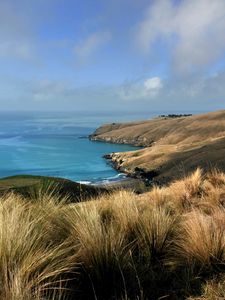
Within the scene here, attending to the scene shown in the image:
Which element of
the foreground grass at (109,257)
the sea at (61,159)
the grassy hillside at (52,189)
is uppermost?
the foreground grass at (109,257)

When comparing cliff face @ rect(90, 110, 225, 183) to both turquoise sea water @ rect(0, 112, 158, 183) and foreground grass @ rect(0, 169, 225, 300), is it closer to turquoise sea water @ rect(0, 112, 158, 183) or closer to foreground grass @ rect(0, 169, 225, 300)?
turquoise sea water @ rect(0, 112, 158, 183)

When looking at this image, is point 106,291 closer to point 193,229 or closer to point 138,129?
point 193,229

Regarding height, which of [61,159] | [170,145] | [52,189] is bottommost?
[61,159]

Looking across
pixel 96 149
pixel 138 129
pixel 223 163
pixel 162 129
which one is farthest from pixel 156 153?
pixel 138 129

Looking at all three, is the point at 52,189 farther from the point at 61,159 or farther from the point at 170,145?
the point at 61,159

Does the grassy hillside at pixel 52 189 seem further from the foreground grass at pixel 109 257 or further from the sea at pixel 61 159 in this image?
the sea at pixel 61 159

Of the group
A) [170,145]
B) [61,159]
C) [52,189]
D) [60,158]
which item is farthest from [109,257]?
[60,158]

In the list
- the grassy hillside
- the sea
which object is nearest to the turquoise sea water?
the sea

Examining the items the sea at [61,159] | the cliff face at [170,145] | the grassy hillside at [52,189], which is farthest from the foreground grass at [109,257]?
the sea at [61,159]
